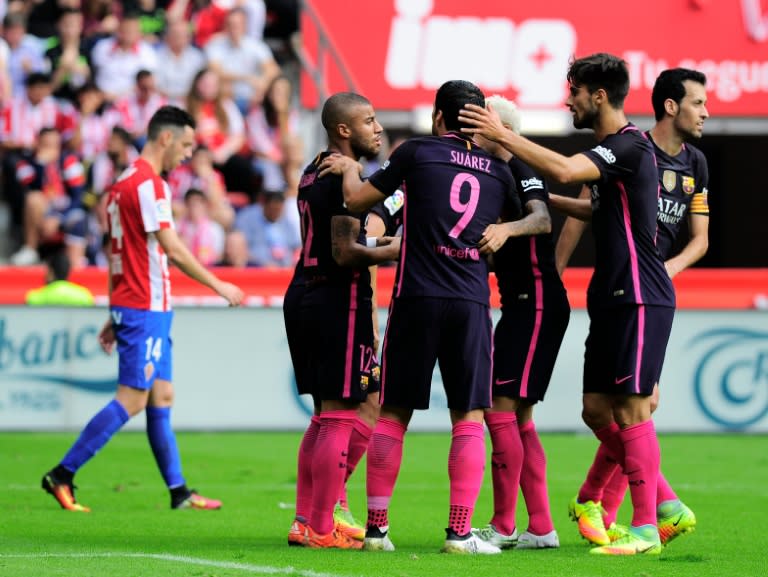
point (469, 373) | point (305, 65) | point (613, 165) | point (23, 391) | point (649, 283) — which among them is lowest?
point (23, 391)

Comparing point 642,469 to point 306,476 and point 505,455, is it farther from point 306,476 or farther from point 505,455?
point 306,476

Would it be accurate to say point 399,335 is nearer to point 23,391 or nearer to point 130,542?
point 130,542

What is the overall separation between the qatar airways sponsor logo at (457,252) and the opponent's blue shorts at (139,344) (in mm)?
3120

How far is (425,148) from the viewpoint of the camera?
765 centimetres

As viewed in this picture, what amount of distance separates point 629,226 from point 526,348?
2.81ft

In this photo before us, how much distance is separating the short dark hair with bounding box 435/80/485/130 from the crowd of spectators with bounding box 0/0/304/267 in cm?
1090

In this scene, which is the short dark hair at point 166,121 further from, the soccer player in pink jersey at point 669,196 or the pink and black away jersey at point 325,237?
the soccer player in pink jersey at point 669,196

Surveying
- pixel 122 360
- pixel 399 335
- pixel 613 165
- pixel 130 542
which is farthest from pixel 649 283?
pixel 122 360

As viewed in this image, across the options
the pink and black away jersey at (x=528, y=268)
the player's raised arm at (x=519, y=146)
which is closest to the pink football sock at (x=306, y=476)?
the pink and black away jersey at (x=528, y=268)

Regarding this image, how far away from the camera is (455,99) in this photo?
768 cm

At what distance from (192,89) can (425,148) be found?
12.5 meters

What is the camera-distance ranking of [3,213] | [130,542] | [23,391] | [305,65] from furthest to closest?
[305,65]
[3,213]
[23,391]
[130,542]

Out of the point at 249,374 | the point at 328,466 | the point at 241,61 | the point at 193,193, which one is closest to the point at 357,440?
the point at 328,466

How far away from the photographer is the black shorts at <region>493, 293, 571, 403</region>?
8.18 m
